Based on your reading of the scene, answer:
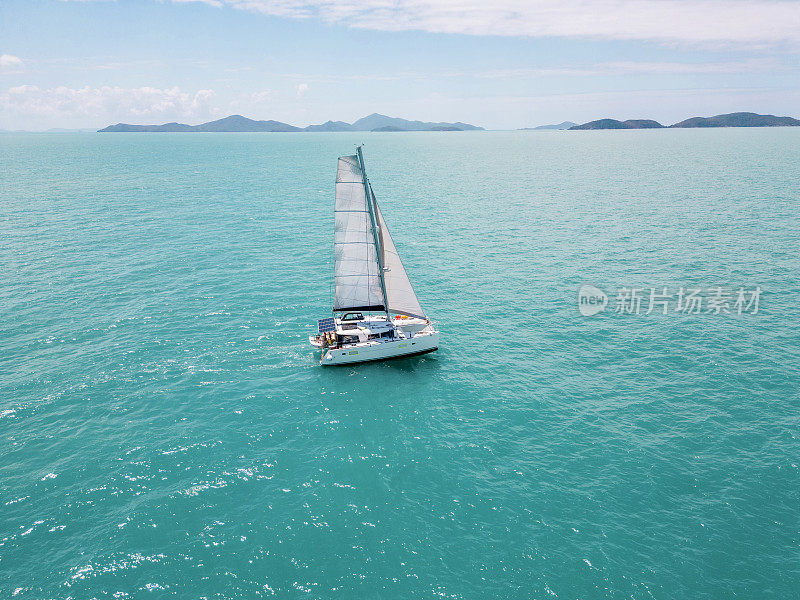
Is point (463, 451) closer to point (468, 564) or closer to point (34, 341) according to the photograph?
point (468, 564)

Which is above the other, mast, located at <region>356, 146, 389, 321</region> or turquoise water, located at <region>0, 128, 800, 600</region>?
mast, located at <region>356, 146, 389, 321</region>

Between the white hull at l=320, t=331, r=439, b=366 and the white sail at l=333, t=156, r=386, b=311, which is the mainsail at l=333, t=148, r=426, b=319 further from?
the white hull at l=320, t=331, r=439, b=366

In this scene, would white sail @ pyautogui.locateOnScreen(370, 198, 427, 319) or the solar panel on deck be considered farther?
white sail @ pyautogui.locateOnScreen(370, 198, 427, 319)

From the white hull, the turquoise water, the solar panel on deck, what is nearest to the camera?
the turquoise water

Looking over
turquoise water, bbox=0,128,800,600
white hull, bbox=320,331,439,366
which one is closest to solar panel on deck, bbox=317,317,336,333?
white hull, bbox=320,331,439,366

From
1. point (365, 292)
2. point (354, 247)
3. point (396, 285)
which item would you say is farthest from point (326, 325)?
point (354, 247)

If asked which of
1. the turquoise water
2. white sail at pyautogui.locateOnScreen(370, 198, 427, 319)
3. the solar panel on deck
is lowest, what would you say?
the turquoise water

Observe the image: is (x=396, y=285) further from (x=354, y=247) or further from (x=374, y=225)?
(x=374, y=225)

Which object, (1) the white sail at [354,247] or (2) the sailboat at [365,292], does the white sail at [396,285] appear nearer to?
(2) the sailboat at [365,292]
